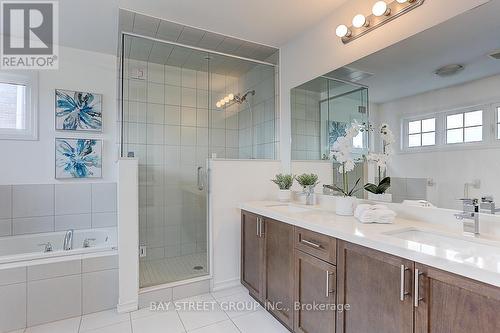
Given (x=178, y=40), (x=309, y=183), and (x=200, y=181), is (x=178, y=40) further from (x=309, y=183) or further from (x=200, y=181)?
(x=309, y=183)

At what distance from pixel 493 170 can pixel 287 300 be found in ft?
4.67

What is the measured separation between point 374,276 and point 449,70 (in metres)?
1.24

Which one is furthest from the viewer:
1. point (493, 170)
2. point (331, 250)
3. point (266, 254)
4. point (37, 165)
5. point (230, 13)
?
point (37, 165)

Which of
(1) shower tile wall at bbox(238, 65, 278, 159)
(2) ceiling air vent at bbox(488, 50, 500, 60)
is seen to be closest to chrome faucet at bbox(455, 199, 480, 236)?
(2) ceiling air vent at bbox(488, 50, 500, 60)

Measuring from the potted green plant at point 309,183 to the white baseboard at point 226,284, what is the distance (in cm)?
107

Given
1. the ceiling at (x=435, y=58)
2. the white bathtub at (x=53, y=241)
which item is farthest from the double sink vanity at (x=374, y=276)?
the white bathtub at (x=53, y=241)

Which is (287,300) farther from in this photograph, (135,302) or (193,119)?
(193,119)

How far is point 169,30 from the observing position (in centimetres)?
255

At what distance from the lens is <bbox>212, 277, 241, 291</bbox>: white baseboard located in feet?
8.25

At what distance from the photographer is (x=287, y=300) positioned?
6.02 ft

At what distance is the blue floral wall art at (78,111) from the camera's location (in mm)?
2865

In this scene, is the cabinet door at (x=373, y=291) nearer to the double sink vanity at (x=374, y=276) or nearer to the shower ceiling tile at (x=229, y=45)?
the double sink vanity at (x=374, y=276)

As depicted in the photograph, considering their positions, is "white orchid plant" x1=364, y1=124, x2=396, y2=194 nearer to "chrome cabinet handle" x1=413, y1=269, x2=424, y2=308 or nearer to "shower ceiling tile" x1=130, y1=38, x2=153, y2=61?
"chrome cabinet handle" x1=413, y1=269, x2=424, y2=308

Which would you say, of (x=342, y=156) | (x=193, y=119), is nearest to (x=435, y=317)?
(x=342, y=156)
